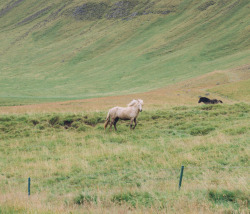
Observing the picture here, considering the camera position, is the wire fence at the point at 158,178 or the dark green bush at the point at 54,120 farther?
the dark green bush at the point at 54,120

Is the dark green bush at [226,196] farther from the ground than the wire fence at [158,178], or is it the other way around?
the dark green bush at [226,196]

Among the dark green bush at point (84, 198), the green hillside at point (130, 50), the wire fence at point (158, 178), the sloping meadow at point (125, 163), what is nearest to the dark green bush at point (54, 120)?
the sloping meadow at point (125, 163)

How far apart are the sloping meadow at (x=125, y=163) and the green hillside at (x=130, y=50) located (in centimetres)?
5975

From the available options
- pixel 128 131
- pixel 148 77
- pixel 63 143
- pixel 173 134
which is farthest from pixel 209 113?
pixel 148 77

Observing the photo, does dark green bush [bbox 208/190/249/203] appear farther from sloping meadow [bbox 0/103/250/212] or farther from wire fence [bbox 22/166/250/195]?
wire fence [bbox 22/166/250/195]

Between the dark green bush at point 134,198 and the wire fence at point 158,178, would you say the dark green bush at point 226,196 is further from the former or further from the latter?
the dark green bush at point 134,198

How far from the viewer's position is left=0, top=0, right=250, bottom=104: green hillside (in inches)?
3900

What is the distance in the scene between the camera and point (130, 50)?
14712cm

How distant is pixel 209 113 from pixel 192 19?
156 metres

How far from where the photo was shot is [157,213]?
6.03 meters

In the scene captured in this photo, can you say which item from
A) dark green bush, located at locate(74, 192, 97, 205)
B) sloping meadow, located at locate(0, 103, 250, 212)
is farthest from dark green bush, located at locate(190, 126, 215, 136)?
dark green bush, located at locate(74, 192, 97, 205)

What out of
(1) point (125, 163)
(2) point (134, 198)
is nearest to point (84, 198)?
(2) point (134, 198)

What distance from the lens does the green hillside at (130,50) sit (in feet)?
325

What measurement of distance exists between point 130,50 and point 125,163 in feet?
459
